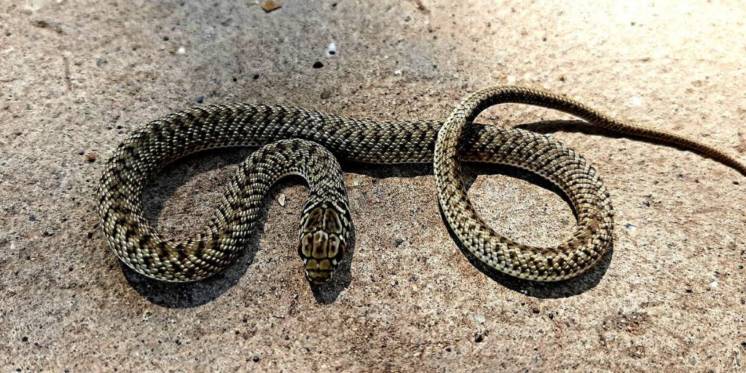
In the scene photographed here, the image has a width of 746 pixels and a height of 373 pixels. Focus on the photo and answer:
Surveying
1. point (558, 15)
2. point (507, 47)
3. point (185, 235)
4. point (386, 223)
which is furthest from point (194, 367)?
point (558, 15)

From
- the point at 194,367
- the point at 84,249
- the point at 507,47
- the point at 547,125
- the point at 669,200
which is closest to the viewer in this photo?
the point at 194,367

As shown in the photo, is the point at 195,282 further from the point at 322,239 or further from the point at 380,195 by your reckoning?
the point at 380,195

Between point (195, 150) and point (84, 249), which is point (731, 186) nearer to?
point (195, 150)

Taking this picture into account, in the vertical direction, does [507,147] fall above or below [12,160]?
above

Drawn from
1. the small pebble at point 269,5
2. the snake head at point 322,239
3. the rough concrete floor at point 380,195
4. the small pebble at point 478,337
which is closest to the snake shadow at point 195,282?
the rough concrete floor at point 380,195

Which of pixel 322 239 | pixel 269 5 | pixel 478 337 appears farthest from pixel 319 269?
pixel 269 5

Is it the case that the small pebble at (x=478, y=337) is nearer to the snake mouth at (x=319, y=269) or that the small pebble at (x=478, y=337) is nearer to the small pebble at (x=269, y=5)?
the snake mouth at (x=319, y=269)

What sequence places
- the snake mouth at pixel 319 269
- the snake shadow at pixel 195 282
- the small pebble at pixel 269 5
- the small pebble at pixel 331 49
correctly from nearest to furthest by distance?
1. the snake mouth at pixel 319 269
2. the snake shadow at pixel 195 282
3. the small pebble at pixel 331 49
4. the small pebble at pixel 269 5
